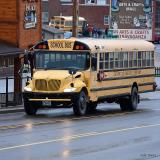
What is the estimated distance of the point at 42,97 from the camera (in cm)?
2547

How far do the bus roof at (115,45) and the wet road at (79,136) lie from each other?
94.5 inches

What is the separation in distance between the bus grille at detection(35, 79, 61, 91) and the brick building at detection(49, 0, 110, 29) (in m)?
83.3

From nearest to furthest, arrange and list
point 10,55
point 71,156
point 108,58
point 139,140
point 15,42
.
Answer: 1. point 71,156
2. point 139,140
3. point 108,58
4. point 10,55
5. point 15,42

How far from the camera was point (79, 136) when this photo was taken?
62.4 feet

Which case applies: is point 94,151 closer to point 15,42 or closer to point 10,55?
point 10,55

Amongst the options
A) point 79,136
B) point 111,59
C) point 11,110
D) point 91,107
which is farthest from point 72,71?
point 79,136

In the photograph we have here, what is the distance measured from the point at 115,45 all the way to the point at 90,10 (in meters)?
82.6

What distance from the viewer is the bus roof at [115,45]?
1063 inches

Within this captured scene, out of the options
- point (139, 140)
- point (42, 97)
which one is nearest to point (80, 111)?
point (42, 97)

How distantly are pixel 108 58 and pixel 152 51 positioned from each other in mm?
4708

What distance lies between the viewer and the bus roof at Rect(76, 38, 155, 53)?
2700cm

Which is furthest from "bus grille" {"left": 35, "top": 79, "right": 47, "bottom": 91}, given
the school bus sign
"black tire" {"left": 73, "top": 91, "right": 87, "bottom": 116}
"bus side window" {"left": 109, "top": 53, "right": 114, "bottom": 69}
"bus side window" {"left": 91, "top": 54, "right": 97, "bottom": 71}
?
"bus side window" {"left": 109, "top": 53, "right": 114, "bottom": 69}

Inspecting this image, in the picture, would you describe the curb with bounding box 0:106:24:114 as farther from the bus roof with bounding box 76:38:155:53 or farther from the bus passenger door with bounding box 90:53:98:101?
the bus roof with bounding box 76:38:155:53

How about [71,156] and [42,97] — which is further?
[42,97]
